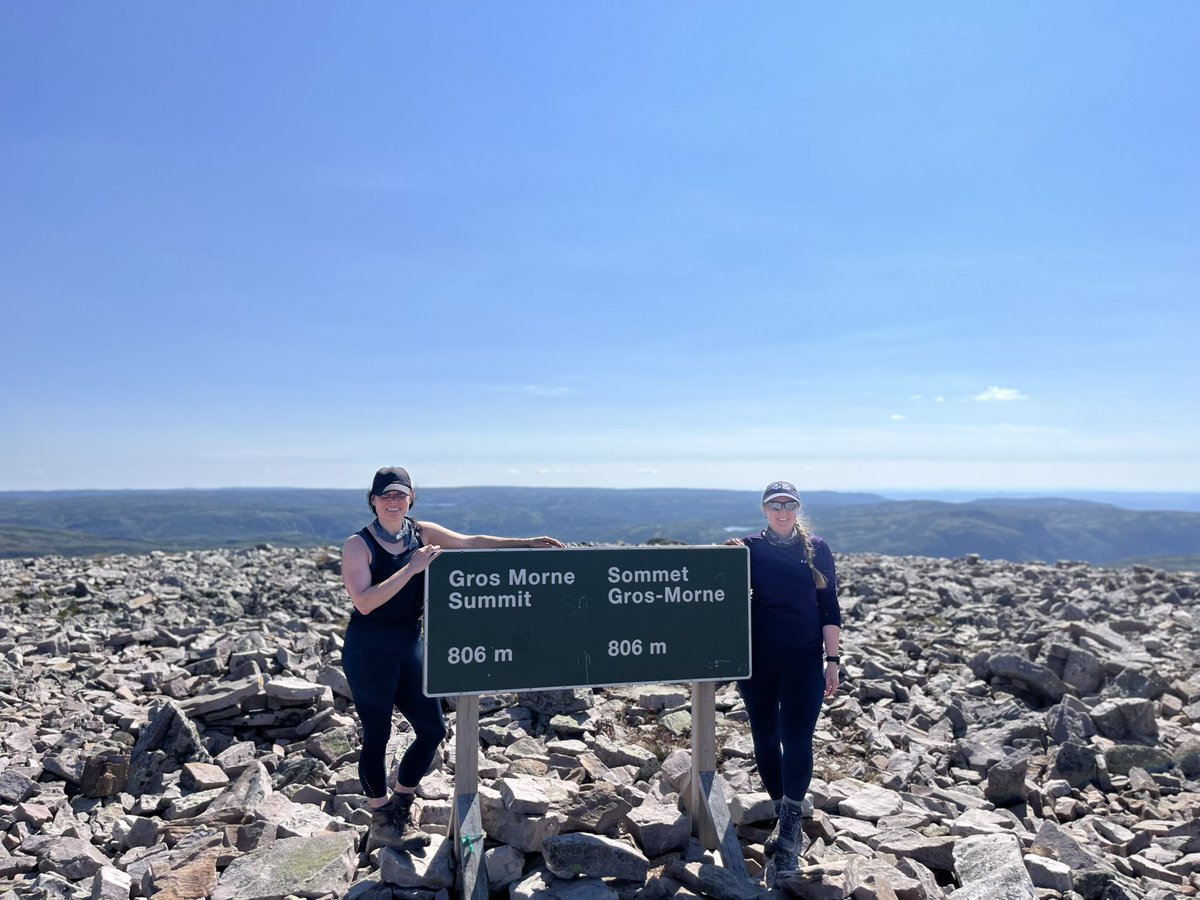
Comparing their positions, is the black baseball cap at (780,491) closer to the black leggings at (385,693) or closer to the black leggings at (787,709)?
the black leggings at (787,709)

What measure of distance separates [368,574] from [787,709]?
11.7ft

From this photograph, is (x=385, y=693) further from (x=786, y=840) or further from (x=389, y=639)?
(x=786, y=840)

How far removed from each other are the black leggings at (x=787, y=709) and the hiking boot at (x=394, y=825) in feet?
9.62

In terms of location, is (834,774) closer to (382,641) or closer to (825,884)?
(825,884)

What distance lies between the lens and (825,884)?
5504 millimetres

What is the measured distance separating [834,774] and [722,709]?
2741 mm

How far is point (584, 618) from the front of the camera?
6039mm

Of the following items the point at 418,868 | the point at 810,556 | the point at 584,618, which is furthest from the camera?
the point at 810,556

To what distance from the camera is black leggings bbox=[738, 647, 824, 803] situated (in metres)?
6.14

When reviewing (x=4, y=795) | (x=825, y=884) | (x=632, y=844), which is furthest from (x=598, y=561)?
(x=4, y=795)

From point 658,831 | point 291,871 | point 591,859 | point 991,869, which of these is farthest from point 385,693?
point 991,869

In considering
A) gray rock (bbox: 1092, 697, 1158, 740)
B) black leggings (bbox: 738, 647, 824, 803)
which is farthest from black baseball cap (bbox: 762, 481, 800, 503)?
gray rock (bbox: 1092, 697, 1158, 740)

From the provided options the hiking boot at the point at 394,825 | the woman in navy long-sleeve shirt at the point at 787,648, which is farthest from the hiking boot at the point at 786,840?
the hiking boot at the point at 394,825

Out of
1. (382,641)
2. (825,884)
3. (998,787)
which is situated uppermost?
(382,641)
